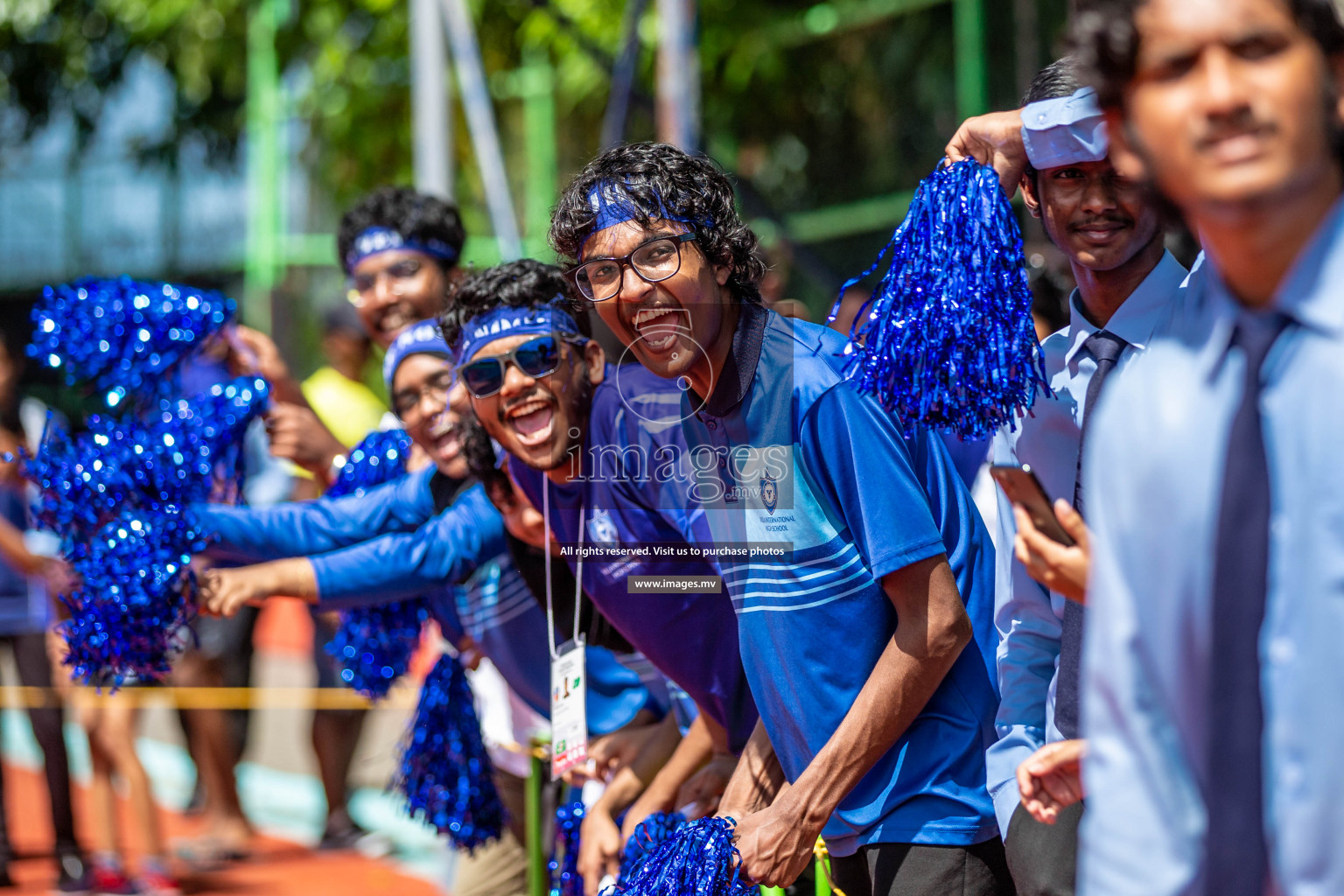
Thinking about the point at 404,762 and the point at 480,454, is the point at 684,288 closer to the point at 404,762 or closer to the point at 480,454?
the point at 480,454

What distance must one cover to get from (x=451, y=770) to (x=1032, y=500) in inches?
84.7

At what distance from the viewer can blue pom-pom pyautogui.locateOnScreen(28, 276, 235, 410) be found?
3334 millimetres

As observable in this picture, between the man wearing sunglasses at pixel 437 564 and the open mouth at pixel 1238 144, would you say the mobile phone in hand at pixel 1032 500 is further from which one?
the man wearing sunglasses at pixel 437 564

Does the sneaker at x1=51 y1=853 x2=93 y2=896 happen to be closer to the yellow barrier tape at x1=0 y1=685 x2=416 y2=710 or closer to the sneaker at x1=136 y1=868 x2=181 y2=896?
the sneaker at x1=136 y1=868 x2=181 y2=896

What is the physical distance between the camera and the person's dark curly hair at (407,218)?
388 cm

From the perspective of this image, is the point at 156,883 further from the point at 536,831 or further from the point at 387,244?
the point at 387,244

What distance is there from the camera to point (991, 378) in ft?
6.37

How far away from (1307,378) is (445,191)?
5669mm

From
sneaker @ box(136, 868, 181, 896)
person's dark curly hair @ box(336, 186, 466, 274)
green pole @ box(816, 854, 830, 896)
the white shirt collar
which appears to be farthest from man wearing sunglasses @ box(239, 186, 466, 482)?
sneaker @ box(136, 868, 181, 896)

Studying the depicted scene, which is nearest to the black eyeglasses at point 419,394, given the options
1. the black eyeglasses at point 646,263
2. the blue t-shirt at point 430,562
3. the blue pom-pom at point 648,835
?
the blue t-shirt at point 430,562

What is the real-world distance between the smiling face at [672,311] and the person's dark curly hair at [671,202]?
0.11 ft

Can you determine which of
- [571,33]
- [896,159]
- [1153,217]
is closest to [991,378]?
[1153,217]

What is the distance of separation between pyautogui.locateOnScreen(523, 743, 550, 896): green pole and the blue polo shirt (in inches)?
48.9

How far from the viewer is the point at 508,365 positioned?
106 inches
